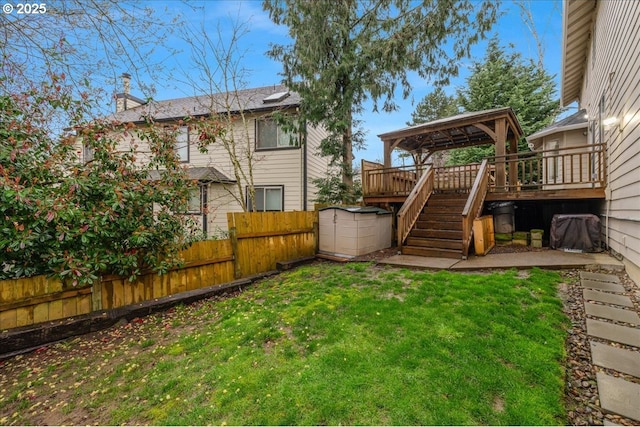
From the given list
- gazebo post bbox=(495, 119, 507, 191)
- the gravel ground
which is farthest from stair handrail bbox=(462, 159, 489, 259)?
the gravel ground

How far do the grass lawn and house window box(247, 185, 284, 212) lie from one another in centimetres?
680

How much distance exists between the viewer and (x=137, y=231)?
4375 mm

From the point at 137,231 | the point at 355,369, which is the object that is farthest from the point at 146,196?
the point at 355,369

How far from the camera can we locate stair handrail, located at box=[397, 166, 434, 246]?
748cm

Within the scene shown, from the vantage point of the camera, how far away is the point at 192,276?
5504mm

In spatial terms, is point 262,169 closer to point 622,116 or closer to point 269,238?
point 269,238

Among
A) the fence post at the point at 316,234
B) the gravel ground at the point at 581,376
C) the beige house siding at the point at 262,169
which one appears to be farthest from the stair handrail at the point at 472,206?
the beige house siding at the point at 262,169

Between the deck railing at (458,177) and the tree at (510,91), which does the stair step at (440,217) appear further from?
the tree at (510,91)

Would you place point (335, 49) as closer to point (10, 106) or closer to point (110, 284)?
point (10, 106)

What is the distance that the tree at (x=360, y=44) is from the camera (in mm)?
8922

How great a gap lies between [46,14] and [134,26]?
87cm

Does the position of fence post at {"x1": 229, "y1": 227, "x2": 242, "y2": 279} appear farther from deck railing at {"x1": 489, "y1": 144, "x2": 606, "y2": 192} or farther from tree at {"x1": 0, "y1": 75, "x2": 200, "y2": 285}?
deck railing at {"x1": 489, "y1": 144, "x2": 606, "y2": 192}

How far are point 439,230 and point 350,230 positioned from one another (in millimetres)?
2258

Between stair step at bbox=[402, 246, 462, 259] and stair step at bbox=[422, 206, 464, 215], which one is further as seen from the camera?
stair step at bbox=[422, 206, 464, 215]
